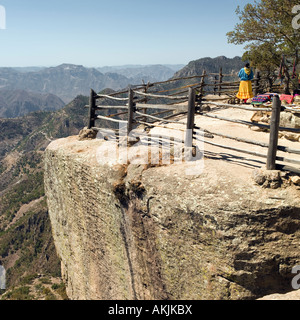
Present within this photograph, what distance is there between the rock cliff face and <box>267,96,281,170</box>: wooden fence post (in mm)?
597

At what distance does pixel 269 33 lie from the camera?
16.4m

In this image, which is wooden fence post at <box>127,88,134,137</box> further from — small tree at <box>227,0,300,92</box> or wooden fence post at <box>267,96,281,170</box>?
small tree at <box>227,0,300,92</box>

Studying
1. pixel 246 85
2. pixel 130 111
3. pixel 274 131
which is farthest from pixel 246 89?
pixel 274 131

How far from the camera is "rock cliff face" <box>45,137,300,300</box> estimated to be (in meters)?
5.63

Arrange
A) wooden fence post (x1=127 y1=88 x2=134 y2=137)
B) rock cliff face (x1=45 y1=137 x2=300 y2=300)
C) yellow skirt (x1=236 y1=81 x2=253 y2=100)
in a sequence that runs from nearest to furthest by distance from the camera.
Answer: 1. rock cliff face (x1=45 y1=137 x2=300 y2=300)
2. wooden fence post (x1=127 y1=88 x2=134 y2=137)
3. yellow skirt (x1=236 y1=81 x2=253 y2=100)

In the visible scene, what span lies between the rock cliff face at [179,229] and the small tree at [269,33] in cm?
1179

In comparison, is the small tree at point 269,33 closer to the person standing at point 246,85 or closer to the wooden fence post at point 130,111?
the person standing at point 246,85

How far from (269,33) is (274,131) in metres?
13.5

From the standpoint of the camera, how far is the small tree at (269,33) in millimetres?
14516

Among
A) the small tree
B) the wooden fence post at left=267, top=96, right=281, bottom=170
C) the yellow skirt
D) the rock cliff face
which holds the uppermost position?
the small tree

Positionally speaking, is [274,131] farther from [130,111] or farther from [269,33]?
[269,33]

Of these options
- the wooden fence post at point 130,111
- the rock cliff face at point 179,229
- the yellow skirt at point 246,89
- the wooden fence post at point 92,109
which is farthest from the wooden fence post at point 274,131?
the yellow skirt at point 246,89

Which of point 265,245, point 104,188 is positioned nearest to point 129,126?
point 104,188

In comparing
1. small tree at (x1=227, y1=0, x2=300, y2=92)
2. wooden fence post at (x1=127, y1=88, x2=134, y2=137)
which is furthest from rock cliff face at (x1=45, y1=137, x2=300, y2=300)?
small tree at (x1=227, y1=0, x2=300, y2=92)
